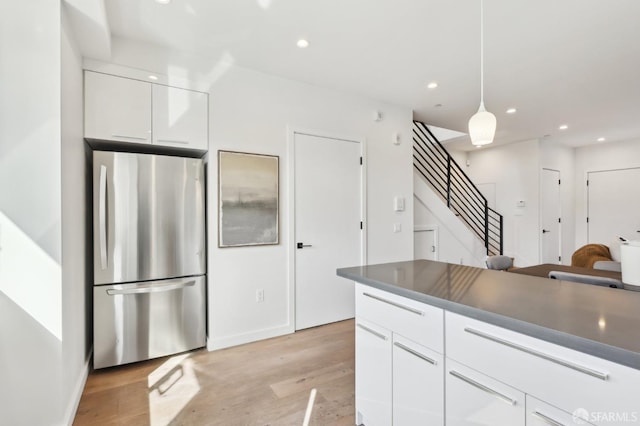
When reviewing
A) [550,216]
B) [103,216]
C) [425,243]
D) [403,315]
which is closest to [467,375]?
[403,315]

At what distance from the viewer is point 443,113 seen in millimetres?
4465

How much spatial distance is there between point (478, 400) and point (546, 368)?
31cm

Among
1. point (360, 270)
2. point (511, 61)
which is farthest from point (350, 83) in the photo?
point (360, 270)

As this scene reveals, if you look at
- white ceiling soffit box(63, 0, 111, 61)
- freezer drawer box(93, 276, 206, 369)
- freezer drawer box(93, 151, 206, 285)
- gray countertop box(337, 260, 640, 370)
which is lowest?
freezer drawer box(93, 276, 206, 369)

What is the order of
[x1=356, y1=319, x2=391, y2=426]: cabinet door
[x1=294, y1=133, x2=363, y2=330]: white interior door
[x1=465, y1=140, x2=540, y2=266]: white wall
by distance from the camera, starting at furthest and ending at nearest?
[x1=465, y1=140, x2=540, y2=266]: white wall < [x1=294, y1=133, x2=363, y2=330]: white interior door < [x1=356, y1=319, x2=391, y2=426]: cabinet door

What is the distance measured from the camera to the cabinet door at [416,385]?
4.38 ft

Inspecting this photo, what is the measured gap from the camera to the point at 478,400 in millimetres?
1168

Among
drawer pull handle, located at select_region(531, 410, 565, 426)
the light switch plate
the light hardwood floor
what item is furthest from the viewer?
the light switch plate

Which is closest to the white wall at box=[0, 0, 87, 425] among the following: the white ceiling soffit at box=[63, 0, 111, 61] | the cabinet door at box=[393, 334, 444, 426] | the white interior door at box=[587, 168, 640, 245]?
the white ceiling soffit at box=[63, 0, 111, 61]

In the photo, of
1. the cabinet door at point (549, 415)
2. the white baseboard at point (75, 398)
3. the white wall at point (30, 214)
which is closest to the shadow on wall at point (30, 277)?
the white wall at point (30, 214)

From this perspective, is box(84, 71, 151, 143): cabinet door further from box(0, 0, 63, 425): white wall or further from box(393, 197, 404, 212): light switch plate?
box(393, 197, 404, 212): light switch plate

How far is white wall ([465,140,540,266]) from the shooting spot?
594 centimetres

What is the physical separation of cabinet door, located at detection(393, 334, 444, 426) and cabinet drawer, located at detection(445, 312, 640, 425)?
141 millimetres

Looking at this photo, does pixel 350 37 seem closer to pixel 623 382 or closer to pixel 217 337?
pixel 623 382
